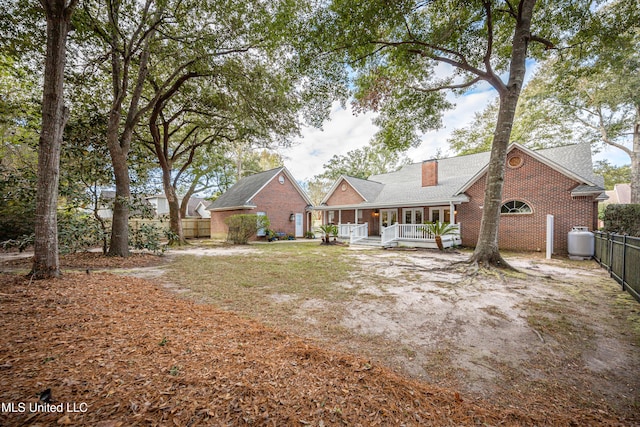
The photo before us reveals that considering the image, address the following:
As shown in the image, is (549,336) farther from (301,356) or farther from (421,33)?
(421,33)

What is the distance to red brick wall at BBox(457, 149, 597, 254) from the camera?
35.1 feet

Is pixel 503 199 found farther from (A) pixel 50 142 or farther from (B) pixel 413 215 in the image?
(A) pixel 50 142

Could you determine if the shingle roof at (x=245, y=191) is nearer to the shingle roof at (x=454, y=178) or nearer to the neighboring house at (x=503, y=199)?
the neighboring house at (x=503, y=199)

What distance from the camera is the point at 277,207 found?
19875 millimetres

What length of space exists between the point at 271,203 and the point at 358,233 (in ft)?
25.2

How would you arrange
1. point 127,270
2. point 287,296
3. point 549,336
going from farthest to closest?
1. point 127,270
2. point 287,296
3. point 549,336

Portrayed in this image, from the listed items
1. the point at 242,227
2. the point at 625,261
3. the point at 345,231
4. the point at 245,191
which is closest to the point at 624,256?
the point at 625,261

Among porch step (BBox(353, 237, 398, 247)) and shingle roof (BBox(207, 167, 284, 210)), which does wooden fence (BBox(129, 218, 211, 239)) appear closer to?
shingle roof (BBox(207, 167, 284, 210))

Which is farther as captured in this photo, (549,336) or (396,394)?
(549,336)

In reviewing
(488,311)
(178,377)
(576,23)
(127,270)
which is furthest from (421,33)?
(127,270)

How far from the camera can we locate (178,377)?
1894mm

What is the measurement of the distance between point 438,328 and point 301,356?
2.22 meters

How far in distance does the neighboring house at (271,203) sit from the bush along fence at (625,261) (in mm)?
17049

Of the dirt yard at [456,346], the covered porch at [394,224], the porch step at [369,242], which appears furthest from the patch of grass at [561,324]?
the porch step at [369,242]
